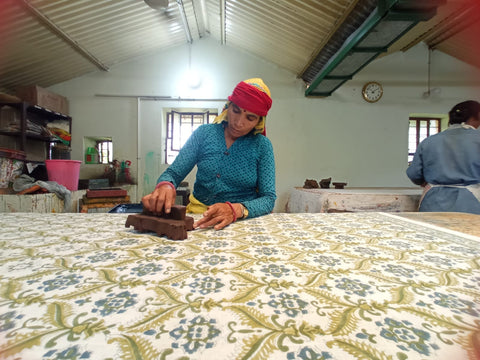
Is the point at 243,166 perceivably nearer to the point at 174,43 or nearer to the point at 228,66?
the point at 228,66

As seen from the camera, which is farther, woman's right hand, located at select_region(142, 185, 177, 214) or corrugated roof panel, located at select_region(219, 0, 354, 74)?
corrugated roof panel, located at select_region(219, 0, 354, 74)

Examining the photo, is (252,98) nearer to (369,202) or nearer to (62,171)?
(369,202)

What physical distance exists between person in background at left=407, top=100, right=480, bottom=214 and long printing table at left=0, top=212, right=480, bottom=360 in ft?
5.09

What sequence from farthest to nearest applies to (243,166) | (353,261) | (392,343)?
(243,166) → (353,261) → (392,343)

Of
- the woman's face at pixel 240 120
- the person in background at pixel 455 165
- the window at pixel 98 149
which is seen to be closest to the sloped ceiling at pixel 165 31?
the window at pixel 98 149

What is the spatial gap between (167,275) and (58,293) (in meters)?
0.19

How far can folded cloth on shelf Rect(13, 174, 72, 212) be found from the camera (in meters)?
2.98

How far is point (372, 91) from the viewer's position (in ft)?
16.4

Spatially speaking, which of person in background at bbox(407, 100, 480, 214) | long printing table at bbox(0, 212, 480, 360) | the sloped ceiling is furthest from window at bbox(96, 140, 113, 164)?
person in background at bbox(407, 100, 480, 214)

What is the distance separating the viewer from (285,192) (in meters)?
5.03

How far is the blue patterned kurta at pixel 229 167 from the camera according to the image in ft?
4.30

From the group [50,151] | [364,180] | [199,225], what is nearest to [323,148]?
[364,180]

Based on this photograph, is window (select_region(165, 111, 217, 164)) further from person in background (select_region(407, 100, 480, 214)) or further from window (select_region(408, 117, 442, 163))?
window (select_region(408, 117, 442, 163))

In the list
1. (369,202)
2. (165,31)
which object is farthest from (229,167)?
(165,31)
